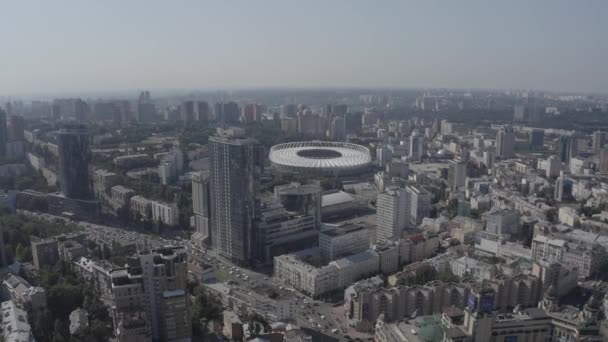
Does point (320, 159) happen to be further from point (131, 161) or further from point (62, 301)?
point (62, 301)

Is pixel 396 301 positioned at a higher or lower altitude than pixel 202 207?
lower

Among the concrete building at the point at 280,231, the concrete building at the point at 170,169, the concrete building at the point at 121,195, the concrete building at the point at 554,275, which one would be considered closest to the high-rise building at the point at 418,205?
the concrete building at the point at 280,231

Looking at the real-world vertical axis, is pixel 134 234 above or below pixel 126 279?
below

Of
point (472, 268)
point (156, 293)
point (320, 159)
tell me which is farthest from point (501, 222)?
point (320, 159)

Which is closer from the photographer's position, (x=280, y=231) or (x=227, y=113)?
(x=280, y=231)

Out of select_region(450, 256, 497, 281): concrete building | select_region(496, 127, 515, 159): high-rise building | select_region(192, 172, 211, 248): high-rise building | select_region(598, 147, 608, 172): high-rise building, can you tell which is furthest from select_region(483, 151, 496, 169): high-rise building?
select_region(192, 172, 211, 248): high-rise building

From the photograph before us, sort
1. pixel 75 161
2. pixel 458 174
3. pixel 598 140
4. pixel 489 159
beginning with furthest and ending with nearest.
A: pixel 598 140 < pixel 489 159 < pixel 458 174 < pixel 75 161

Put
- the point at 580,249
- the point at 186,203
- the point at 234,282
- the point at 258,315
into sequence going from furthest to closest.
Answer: the point at 186,203, the point at 580,249, the point at 234,282, the point at 258,315

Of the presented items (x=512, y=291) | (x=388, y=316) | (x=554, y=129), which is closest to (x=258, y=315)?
(x=388, y=316)

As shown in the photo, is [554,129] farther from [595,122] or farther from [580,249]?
[580,249]
